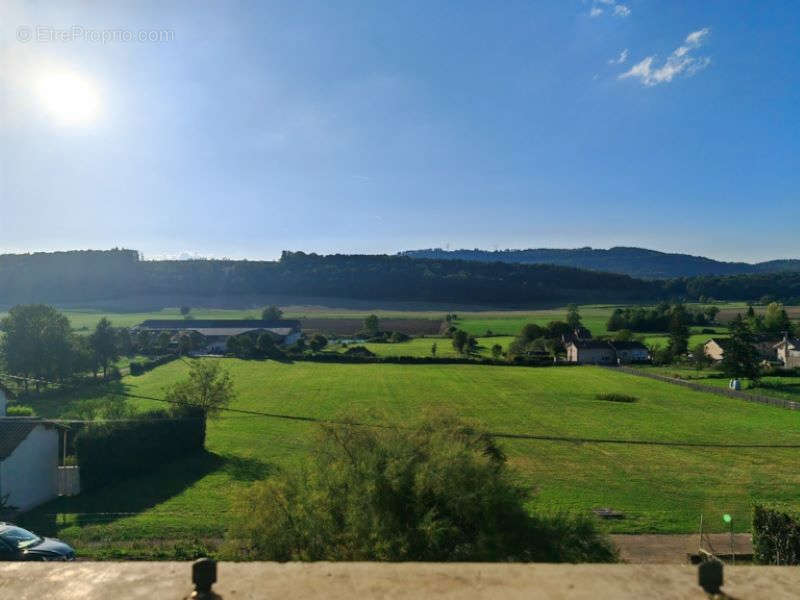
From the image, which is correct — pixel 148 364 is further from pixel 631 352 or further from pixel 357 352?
pixel 631 352

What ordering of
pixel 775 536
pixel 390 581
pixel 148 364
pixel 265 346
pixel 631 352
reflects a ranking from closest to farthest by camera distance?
pixel 390 581, pixel 775 536, pixel 148 364, pixel 265 346, pixel 631 352

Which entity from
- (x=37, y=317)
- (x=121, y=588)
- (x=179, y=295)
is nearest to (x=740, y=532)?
(x=121, y=588)

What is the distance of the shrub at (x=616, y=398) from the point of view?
145 feet

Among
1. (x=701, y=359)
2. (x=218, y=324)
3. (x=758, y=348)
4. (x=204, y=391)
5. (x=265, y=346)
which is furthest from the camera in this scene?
(x=218, y=324)

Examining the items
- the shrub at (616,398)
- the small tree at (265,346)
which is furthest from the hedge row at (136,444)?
the small tree at (265,346)

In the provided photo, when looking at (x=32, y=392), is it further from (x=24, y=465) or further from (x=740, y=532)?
(x=740, y=532)

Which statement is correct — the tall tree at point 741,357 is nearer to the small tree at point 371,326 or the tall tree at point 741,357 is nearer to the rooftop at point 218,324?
the small tree at point 371,326

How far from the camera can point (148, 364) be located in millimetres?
61906

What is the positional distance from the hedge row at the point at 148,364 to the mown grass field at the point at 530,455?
5.83m

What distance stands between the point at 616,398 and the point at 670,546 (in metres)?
29.8

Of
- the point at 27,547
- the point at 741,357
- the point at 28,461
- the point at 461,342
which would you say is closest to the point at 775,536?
the point at 27,547

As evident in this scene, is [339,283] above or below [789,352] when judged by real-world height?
above

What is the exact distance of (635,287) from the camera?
181m

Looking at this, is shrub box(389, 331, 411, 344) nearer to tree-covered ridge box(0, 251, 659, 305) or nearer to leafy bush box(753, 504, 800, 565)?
tree-covered ridge box(0, 251, 659, 305)
